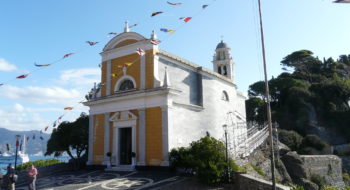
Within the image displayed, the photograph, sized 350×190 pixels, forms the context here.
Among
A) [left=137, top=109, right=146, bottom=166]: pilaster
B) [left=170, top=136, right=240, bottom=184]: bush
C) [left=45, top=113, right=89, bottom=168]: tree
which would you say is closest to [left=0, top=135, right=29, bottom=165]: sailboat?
[left=45, top=113, right=89, bottom=168]: tree

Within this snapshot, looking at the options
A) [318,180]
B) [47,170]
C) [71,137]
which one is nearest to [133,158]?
[47,170]

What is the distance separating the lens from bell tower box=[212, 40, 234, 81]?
25.8 m

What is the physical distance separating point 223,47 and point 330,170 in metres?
13.6

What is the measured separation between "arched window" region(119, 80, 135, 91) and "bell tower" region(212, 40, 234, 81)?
1046 cm

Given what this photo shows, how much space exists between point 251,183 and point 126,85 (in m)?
10.9

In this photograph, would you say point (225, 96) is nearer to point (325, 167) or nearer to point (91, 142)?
point (325, 167)

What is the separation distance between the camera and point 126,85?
740 inches

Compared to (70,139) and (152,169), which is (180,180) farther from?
(70,139)

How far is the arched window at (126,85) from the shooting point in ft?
60.5

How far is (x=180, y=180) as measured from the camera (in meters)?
12.8

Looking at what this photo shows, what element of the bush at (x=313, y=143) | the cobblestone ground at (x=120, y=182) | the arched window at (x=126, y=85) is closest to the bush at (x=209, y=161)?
the cobblestone ground at (x=120, y=182)

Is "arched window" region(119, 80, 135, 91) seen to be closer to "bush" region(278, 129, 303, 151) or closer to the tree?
the tree

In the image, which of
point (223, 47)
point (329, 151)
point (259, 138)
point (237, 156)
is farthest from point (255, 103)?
point (237, 156)

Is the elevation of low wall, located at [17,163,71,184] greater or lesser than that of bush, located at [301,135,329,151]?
lesser
